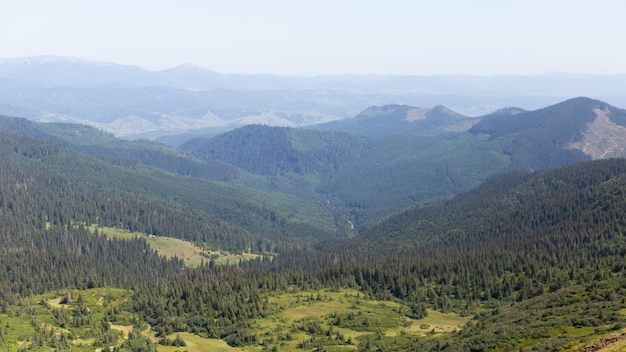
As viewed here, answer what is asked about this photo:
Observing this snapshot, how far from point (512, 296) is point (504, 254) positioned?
1312 inches

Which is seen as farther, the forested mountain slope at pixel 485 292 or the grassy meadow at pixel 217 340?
the grassy meadow at pixel 217 340

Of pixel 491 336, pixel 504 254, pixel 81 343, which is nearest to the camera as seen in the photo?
pixel 491 336

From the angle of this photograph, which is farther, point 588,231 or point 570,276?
point 588,231

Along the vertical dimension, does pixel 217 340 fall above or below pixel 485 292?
below

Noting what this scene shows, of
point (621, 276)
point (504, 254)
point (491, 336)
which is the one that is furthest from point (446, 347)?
point (504, 254)

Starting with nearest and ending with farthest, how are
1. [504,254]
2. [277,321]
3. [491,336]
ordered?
[491,336], [277,321], [504,254]

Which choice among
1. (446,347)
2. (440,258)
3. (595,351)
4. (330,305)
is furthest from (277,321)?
(595,351)

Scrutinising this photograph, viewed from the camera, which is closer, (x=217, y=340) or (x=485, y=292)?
(x=217, y=340)

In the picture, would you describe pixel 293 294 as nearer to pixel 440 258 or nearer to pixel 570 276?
pixel 440 258

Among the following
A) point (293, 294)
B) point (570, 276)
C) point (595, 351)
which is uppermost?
point (595, 351)

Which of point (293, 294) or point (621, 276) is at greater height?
point (621, 276)

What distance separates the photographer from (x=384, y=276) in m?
180

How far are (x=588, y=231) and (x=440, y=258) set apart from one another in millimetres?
45689

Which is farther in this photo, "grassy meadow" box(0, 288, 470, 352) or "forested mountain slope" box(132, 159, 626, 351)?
"grassy meadow" box(0, 288, 470, 352)
